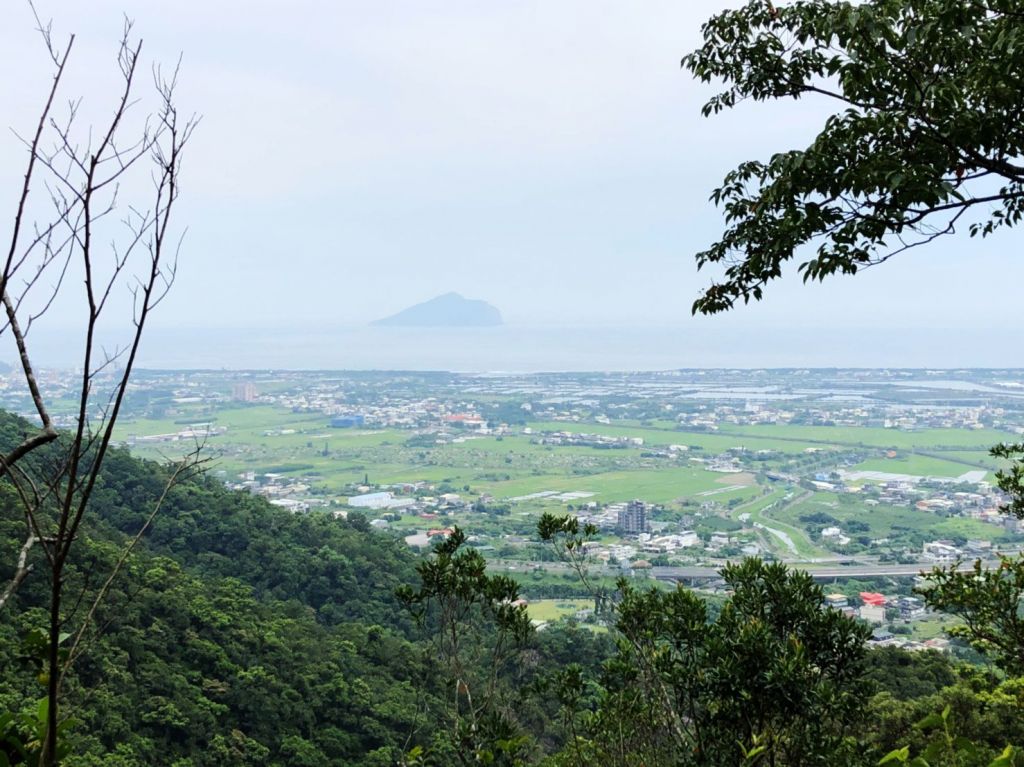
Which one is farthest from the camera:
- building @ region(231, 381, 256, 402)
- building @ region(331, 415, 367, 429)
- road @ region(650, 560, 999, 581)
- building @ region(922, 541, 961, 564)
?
building @ region(231, 381, 256, 402)

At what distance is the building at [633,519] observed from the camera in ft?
65.4

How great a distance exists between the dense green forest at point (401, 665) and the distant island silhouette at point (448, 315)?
10623 cm

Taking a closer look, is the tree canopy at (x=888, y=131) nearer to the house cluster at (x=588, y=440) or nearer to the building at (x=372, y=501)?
the building at (x=372, y=501)

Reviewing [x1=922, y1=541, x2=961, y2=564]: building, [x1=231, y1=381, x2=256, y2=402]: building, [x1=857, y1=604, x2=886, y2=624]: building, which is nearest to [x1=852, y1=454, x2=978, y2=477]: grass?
[x1=922, y1=541, x2=961, y2=564]: building

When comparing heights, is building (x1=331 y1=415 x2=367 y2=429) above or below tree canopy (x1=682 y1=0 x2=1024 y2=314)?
below

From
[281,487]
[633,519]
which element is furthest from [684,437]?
[281,487]

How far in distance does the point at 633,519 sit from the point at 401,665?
11853 mm

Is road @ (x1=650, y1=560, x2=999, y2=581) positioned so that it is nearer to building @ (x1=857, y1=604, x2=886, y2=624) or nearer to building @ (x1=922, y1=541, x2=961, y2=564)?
building @ (x1=922, y1=541, x2=961, y2=564)

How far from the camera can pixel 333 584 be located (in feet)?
41.5

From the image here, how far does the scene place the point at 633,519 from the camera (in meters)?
20.4

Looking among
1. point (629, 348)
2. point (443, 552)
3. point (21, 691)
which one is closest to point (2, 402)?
point (21, 691)

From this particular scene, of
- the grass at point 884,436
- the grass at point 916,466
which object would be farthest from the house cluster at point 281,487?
the grass at point 884,436

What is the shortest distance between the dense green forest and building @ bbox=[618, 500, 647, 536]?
797 centimetres

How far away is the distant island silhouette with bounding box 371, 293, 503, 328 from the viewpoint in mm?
120250
